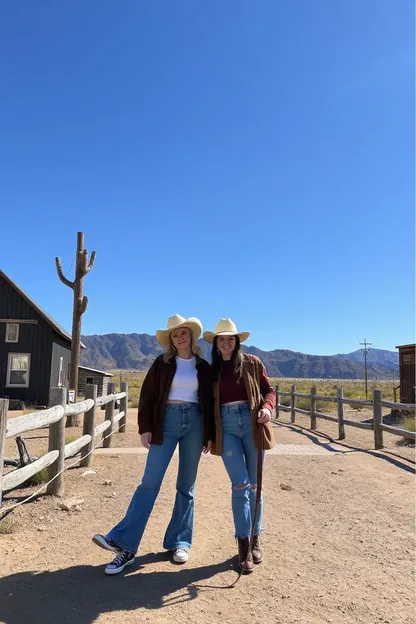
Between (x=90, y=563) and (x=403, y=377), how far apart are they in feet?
59.4

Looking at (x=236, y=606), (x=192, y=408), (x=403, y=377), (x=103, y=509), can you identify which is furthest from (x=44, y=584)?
(x=403, y=377)

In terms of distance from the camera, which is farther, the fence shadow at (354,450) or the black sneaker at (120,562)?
the fence shadow at (354,450)

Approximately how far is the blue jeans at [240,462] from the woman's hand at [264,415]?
4.8 inches

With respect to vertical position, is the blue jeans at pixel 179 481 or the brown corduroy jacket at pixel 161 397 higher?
the brown corduroy jacket at pixel 161 397

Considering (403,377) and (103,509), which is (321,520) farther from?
(403,377)

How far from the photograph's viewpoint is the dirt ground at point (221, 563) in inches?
111

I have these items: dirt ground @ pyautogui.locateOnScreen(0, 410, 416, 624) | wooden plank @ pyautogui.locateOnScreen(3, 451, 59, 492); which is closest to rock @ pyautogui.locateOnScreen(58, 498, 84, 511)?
dirt ground @ pyautogui.locateOnScreen(0, 410, 416, 624)

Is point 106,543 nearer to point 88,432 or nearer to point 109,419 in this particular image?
point 88,432

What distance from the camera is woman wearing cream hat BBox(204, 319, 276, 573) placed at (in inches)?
Answer: 132

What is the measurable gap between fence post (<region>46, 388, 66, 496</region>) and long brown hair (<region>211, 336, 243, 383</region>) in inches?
107

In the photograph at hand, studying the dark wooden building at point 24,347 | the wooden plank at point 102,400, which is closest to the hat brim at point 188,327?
the wooden plank at point 102,400

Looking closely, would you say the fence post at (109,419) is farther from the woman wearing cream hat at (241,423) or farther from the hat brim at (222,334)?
the woman wearing cream hat at (241,423)

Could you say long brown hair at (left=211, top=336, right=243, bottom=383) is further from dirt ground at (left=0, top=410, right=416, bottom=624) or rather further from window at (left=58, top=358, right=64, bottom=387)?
window at (left=58, top=358, right=64, bottom=387)

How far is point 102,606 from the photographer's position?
9.21 ft
